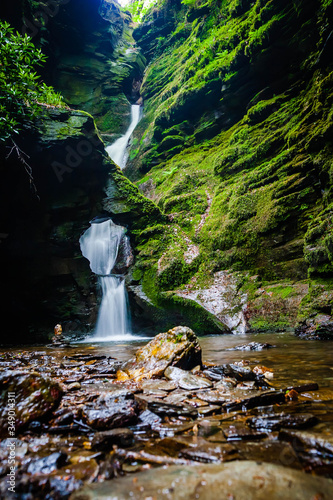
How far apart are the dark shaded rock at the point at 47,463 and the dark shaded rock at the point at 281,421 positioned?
137cm

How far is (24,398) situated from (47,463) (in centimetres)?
80

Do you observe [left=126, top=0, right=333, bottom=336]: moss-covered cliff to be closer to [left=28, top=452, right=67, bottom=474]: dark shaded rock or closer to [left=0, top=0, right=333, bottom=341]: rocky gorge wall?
[left=0, top=0, right=333, bottom=341]: rocky gorge wall

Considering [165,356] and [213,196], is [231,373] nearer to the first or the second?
[165,356]

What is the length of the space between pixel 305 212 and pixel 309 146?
2.42m

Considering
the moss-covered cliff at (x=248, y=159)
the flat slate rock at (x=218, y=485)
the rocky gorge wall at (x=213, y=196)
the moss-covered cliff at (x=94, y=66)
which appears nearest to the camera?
the flat slate rock at (x=218, y=485)

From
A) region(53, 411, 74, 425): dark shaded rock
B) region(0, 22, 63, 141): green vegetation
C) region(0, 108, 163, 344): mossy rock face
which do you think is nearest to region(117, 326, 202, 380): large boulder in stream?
region(53, 411, 74, 425): dark shaded rock

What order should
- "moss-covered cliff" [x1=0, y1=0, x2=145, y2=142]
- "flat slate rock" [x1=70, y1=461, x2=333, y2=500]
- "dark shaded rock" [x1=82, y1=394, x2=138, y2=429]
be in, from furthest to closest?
"moss-covered cliff" [x1=0, y1=0, x2=145, y2=142] → "dark shaded rock" [x1=82, y1=394, x2=138, y2=429] → "flat slate rock" [x1=70, y1=461, x2=333, y2=500]

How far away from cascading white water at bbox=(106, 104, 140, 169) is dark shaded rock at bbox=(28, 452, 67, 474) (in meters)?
21.6

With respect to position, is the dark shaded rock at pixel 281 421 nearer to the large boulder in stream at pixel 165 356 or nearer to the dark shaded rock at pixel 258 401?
the dark shaded rock at pixel 258 401

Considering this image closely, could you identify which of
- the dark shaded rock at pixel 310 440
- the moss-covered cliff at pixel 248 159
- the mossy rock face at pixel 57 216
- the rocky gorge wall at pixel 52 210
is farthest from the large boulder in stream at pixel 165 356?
the mossy rock face at pixel 57 216

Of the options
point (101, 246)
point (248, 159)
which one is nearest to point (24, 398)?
point (248, 159)

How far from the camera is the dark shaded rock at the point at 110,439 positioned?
5.59 feet

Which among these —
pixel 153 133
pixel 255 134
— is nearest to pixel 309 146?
pixel 255 134

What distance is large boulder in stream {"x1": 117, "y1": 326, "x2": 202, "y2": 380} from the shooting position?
3.59m
